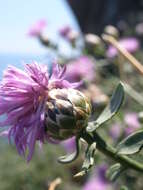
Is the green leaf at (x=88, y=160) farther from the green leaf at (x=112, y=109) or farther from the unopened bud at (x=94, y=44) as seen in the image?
the unopened bud at (x=94, y=44)

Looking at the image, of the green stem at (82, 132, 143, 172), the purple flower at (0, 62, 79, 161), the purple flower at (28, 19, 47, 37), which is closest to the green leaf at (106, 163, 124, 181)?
the green stem at (82, 132, 143, 172)

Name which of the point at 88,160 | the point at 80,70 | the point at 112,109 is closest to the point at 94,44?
the point at 80,70

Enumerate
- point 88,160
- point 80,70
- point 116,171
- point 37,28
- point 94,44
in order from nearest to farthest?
point 88,160
point 116,171
point 94,44
point 80,70
point 37,28

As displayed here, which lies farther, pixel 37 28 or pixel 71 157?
pixel 37 28

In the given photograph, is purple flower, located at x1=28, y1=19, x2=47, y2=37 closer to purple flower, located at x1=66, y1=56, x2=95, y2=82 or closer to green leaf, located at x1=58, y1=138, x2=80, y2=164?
purple flower, located at x1=66, y1=56, x2=95, y2=82

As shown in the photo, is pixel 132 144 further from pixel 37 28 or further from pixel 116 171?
pixel 37 28

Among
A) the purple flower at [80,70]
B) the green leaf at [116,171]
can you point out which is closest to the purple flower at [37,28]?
the purple flower at [80,70]
